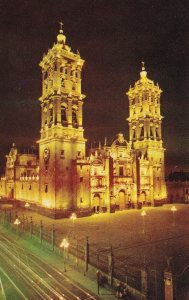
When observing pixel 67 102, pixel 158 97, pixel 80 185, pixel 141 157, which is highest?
pixel 158 97

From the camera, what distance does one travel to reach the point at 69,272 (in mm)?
21422

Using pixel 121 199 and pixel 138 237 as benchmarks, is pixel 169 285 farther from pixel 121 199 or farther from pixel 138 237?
pixel 121 199

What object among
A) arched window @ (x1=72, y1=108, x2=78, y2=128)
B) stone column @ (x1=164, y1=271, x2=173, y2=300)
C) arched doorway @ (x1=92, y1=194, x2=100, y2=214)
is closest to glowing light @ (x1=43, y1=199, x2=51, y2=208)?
arched doorway @ (x1=92, y1=194, x2=100, y2=214)

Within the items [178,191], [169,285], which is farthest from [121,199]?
[169,285]

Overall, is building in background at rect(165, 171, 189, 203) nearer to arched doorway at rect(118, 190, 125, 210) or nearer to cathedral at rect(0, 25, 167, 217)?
cathedral at rect(0, 25, 167, 217)

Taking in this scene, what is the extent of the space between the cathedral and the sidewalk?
→ 1598 centimetres

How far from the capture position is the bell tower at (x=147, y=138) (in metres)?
62.9

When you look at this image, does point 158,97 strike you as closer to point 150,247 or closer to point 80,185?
point 80,185

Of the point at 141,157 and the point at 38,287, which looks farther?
the point at 141,157

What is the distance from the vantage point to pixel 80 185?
49.2 metres

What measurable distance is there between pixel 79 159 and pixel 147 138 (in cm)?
2328

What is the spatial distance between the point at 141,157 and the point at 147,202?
37.0 feet

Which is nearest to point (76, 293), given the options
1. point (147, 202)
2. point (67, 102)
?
point (67, 102)

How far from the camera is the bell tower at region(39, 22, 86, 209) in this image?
155 ft
